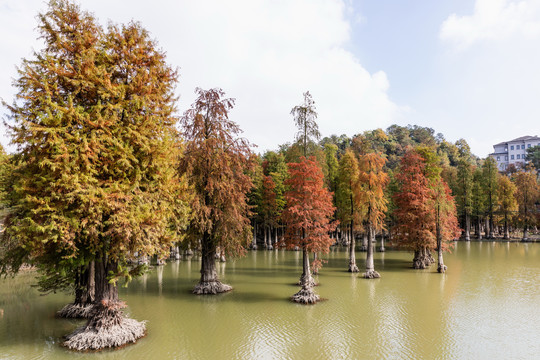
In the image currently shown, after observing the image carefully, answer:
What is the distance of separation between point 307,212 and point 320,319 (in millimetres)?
6979

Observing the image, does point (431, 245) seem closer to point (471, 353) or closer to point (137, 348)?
point (471, 353)

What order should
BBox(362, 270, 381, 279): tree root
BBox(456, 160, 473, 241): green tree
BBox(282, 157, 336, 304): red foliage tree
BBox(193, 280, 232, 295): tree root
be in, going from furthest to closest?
BBox(456, 160, 473, 241): green tree → BBox(362, 270, 381, 279): tree root → BBox(193, 280, 232, 295): tree root → BBox(282, 157, 336, 304): red foliage tree

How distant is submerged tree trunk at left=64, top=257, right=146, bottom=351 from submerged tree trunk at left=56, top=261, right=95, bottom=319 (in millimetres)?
4011

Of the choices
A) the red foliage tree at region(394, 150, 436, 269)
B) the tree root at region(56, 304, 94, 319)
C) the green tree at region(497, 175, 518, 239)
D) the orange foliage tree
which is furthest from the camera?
the green tree at region(497, 175, 518, 239)

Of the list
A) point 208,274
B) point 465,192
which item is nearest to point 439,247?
point 208,274

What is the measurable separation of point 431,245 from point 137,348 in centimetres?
2903

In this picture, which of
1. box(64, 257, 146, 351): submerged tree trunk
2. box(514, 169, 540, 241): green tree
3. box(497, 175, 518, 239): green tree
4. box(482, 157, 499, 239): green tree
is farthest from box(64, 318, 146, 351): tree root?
box(514, 169, 540, 241): green tree

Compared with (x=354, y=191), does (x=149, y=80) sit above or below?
above

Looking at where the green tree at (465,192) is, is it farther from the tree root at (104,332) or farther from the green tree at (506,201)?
the tree root at (104,332)

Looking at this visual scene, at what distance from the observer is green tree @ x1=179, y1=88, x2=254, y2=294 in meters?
23.8

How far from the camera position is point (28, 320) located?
1870 centimetres

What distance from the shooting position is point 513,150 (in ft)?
408

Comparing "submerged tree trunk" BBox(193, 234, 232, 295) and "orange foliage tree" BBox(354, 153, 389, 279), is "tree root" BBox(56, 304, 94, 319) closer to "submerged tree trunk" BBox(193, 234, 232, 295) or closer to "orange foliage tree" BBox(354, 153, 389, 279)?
"submerged tree trunk" BBox(193, 234, 232, 295)

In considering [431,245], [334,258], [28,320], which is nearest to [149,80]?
[28,320]
